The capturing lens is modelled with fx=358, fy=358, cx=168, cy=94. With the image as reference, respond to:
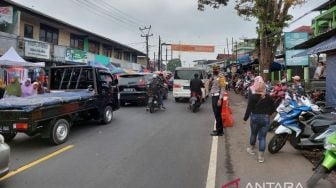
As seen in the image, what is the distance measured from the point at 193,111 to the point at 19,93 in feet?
23.3

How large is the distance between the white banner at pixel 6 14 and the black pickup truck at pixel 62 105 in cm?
1270

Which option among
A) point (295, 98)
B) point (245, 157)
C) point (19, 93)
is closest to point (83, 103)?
point (19, 93)

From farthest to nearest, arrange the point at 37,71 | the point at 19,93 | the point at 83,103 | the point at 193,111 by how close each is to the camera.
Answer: the point at 37,71
the point at 193,111
the point at 19,93
the point at 83,103

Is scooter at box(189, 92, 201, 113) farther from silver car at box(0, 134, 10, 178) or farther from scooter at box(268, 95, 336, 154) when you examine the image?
silver car at box(0, 134, 10, 178)

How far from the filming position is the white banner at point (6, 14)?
875 inches

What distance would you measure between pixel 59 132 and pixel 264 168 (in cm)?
503

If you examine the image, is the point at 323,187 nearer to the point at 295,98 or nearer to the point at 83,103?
the point at 295,98

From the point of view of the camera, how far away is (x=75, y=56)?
30.1m

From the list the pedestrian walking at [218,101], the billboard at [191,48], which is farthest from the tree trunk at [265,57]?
the billboard at [191,48]

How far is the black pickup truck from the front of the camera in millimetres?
7969

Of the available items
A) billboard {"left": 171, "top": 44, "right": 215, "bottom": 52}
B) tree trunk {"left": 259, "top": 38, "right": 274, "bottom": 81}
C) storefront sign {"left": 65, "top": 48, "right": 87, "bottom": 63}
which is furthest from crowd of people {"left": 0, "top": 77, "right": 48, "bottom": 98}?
billboard {"left": 171, "top": 44, "right": 215, "bottom": 52}

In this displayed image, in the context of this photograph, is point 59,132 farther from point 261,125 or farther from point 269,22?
point 269,22

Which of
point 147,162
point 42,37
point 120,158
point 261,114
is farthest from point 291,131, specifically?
point 42,37

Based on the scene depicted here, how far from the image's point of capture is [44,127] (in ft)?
28.1
